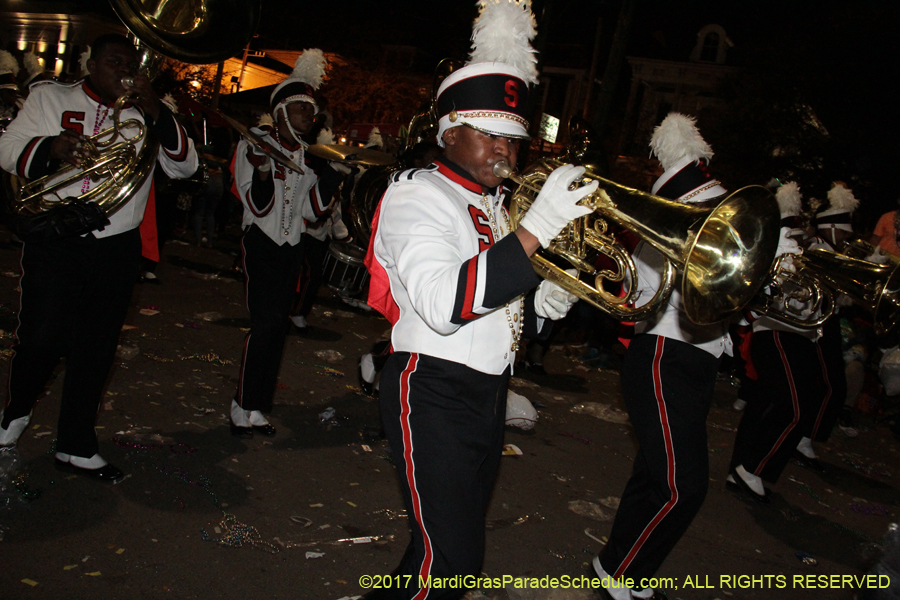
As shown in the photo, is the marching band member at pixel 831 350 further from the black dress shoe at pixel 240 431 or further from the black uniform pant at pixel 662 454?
the black dress shoe at pixel 240 431

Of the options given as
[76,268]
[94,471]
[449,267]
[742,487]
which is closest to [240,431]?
[94,471]

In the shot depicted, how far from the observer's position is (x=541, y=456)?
5.06 metres

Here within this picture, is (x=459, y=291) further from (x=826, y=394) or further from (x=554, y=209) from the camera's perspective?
(x=826, y=394)

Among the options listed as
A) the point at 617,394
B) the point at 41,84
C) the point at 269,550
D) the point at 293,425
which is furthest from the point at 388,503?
the point at 617,394

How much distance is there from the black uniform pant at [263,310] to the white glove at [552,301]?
2196 mm

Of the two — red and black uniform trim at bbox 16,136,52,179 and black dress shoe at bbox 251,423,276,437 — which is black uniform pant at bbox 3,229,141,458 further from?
black dress shoe at bbox 251,423,276,437

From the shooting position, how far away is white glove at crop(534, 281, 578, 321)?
8.72 feet

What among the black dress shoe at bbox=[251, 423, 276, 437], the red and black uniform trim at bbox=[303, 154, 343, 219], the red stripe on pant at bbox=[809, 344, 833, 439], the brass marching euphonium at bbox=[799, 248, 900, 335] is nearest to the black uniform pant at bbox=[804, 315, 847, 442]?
the red stripe on pant at bbox=[809, 344, 833, 439]

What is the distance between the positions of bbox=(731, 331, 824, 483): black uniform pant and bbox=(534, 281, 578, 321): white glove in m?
2.99

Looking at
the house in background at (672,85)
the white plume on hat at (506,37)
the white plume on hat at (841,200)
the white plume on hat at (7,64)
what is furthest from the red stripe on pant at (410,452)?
the house in background at (672,85)

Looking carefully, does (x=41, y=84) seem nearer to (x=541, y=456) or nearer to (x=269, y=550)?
(x=269, y=550)

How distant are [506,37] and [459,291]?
3.69 ft

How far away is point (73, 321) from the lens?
329cm

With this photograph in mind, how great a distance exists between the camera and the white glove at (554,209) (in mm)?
1992
